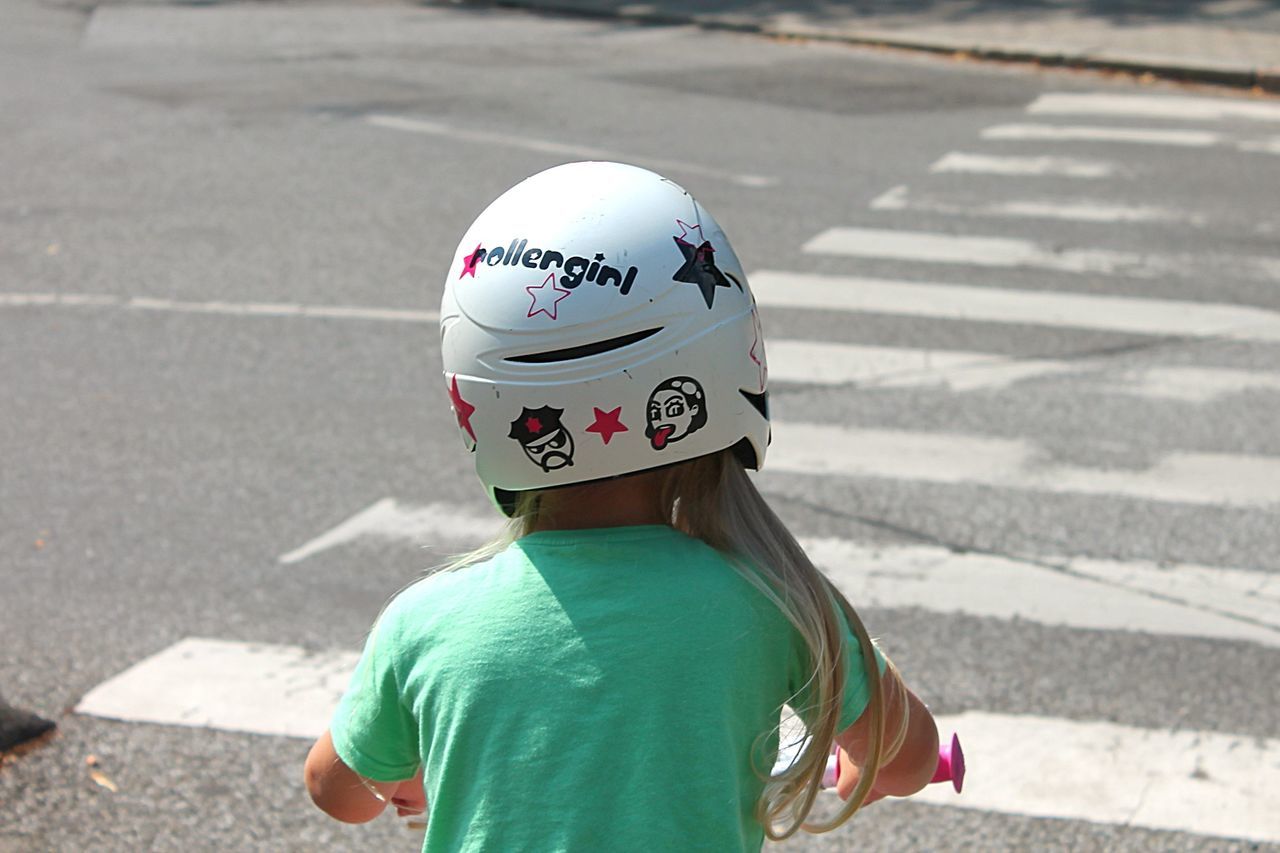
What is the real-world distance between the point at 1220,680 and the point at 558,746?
3.38 meters

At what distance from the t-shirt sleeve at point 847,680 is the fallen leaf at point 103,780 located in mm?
2677

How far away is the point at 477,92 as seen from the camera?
14203 millimetres

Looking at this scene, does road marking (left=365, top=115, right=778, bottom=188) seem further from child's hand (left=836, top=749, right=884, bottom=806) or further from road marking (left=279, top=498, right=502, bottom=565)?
child's hand (left=836, top=749, right=884, bottom=806)

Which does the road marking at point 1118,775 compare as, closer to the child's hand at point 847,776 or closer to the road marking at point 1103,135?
the child's hand at point 847,776

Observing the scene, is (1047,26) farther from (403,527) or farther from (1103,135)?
(403,527)

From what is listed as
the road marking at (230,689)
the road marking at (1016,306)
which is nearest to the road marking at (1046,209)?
the road marking at (1016,306)

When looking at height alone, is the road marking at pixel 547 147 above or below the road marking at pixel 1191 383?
below

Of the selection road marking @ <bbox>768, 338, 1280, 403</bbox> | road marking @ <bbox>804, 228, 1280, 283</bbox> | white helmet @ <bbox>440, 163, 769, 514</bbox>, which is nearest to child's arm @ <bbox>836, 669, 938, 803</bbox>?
white helmet @ <bbox>440, 163, 769, 514</bbox>

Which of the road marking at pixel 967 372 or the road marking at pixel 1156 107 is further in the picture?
the road marking at pixel 1156 107

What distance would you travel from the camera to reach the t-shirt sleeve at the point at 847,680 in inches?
78.7

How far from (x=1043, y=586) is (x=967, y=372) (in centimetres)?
232

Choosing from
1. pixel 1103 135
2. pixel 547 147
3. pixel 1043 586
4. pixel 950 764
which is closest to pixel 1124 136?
pixel 1103 135

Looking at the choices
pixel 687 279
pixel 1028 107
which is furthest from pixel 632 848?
pixel 1028 107

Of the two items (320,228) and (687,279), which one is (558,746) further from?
(320,228)
